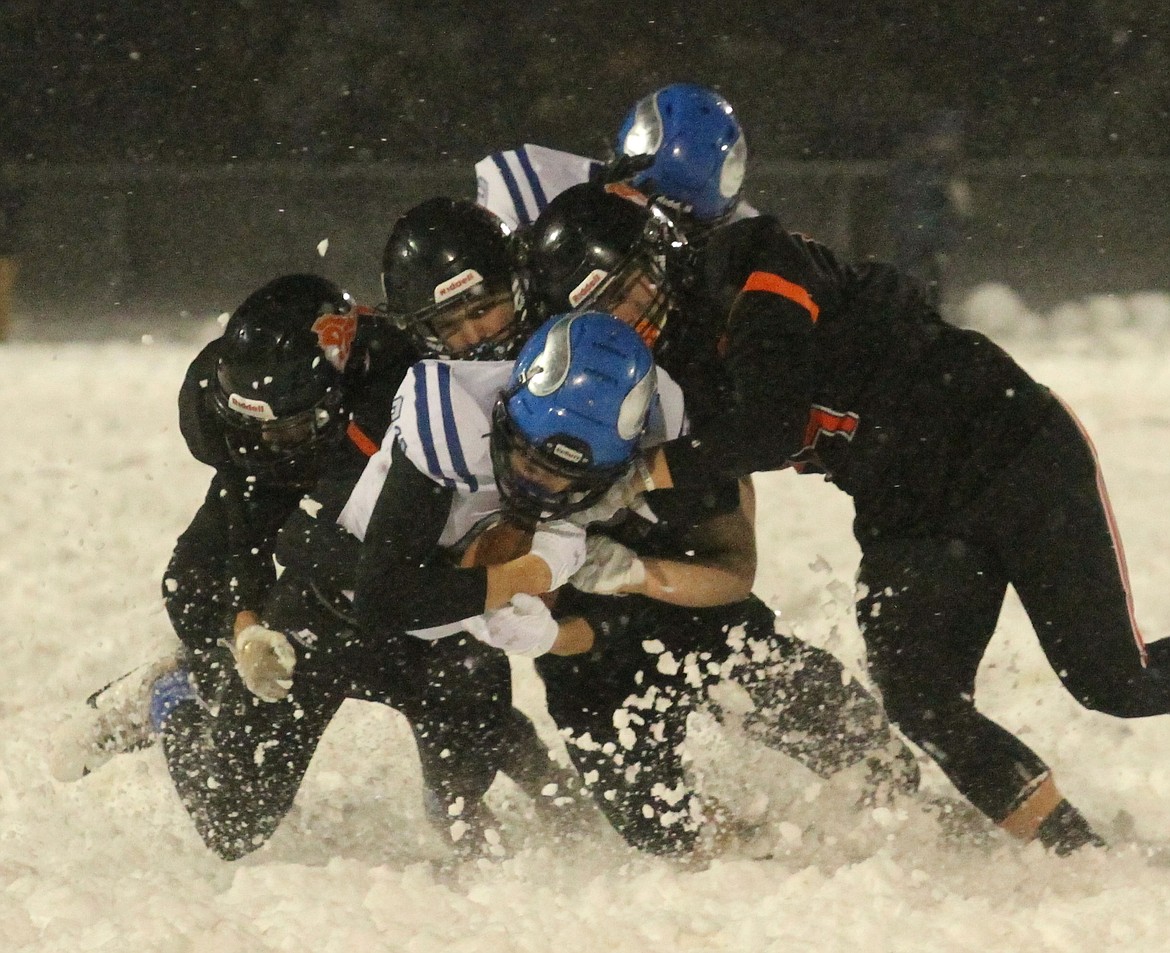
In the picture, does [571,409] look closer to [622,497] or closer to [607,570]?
[622,497]

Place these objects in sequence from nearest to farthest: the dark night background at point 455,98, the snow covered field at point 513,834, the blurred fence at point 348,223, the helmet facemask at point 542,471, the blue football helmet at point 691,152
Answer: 1. the snow covered field at point 513,834
2. the helmet facemask at point 542,471
3. the blue football helmet at point 691,152
4. the blurred fence at point 348,223
5. the dark night background at point 455,98

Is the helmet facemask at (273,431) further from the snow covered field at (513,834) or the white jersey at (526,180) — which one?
the snow covered field at (513,834)

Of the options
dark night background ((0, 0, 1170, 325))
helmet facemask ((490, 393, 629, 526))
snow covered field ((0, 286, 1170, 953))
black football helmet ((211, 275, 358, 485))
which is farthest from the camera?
dark night background ((0, 0, 1170, 325))

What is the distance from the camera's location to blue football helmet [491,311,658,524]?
7.95 ft

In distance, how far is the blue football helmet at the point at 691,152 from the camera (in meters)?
3.08

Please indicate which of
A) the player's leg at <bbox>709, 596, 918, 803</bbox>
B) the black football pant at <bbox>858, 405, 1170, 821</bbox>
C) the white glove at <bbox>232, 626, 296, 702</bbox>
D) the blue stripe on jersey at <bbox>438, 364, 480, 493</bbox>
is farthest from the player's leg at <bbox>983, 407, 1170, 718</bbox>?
the white glove at <bbox>232, 626, 296, 702</bbox>

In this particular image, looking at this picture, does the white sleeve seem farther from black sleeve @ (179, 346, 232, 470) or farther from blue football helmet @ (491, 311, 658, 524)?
black sleeve @ (179, 346, 232, 470)

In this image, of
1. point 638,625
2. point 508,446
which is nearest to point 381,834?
point 638,625

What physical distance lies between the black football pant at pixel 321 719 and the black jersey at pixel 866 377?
71 centimetres

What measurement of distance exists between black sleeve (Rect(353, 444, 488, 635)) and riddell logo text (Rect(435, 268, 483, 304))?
0.30 metres

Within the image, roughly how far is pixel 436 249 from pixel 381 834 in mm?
1340

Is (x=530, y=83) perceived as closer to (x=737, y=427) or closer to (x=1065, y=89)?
(x=1065, y=89)

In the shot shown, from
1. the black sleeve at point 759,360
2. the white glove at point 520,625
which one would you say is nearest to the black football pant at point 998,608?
the black sleeve at point 759,360

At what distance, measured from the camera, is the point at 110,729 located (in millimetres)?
3352
